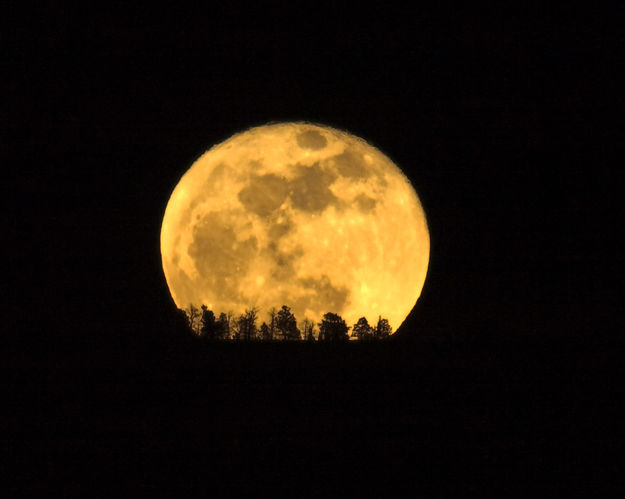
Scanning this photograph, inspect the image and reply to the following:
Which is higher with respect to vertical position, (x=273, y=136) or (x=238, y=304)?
(x=273, y=136)

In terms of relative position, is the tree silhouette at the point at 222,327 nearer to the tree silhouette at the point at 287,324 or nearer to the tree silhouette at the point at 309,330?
the tree silhouette at the point at 287,324

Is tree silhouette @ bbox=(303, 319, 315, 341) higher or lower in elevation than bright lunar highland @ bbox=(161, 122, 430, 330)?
lower

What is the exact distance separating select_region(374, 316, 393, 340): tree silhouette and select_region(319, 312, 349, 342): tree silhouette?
89 cm

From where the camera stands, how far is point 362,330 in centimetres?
2556

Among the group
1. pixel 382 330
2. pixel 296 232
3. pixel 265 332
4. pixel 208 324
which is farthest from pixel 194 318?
pixel 382 330

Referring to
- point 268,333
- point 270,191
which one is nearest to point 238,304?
point 268,333

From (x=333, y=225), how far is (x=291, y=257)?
1.29 m

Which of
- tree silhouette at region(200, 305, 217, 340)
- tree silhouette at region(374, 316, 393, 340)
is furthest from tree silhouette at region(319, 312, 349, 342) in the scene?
tree silhouette at region(200, 305, 217, 340)

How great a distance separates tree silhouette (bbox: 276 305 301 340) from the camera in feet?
82.0

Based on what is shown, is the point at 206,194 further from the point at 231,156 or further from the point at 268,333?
the point at 268,333

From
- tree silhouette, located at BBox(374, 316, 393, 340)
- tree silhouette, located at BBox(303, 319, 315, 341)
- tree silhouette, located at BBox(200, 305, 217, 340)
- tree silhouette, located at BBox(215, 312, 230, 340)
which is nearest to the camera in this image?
tree silhouette, located at BBox(303, 319, 315, 341)

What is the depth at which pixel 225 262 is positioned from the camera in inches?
1010

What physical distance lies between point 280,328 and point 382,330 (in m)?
2.67

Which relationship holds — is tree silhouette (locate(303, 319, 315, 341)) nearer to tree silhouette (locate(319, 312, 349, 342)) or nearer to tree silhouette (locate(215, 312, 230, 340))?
tree silhouette (locate(319, 312, 349, 342))
